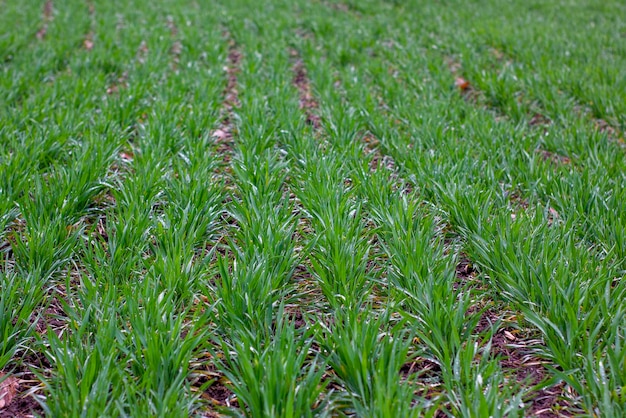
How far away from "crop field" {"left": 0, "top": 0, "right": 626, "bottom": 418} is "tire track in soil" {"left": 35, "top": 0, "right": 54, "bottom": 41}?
7.69 feet

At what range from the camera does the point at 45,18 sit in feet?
26.2

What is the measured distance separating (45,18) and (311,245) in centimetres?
768

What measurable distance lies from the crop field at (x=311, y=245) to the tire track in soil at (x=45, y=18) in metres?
2.34

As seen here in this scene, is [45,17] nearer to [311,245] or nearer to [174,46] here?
[174,46]

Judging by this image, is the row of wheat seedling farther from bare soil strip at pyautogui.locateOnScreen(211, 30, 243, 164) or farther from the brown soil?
the brown soil

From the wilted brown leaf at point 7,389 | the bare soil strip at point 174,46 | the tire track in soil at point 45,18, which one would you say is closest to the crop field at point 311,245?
the wilted brown leaf at point 7,389

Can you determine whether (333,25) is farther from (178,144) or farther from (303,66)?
(178,144)

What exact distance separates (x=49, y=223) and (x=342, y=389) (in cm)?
129

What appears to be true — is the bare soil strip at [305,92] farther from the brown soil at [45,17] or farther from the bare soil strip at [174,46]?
the brown soil at [45,17]

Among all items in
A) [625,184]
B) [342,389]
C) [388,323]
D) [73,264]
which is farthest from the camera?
[625,184]

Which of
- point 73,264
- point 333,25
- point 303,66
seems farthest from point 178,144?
point 333,25

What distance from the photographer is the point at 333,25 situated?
719 cm

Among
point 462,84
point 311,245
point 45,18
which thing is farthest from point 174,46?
point 311,245

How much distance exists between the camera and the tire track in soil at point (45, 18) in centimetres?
669
